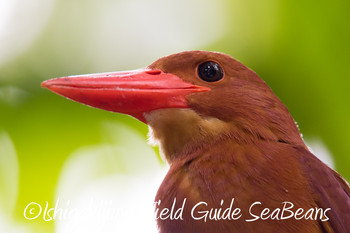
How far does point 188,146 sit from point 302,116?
72 centimetres

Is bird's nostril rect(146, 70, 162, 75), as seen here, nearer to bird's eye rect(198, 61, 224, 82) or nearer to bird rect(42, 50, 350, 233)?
bird rect(42, 50, 350, 233)

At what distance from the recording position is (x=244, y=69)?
3.18m

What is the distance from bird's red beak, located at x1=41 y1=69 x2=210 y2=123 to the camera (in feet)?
9.04

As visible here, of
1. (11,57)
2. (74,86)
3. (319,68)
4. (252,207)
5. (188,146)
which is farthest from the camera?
(11,57)

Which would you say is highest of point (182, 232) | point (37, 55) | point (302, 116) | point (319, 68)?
point (37, 55)

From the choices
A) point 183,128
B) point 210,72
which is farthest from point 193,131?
point 210,72

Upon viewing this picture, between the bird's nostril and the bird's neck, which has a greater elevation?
the bird's nostril

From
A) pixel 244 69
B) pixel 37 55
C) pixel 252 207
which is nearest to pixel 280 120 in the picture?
pixel 244 69

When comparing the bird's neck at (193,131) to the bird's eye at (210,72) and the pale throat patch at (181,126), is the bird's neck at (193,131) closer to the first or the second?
the pale throat patch at (181,126)

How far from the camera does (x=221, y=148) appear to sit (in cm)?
288

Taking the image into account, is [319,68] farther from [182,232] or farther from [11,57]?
[11,57]

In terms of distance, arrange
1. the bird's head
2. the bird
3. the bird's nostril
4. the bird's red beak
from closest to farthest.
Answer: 1. the bird
2. the bird's red beak
3. the bird's head
4. the bird's nostril

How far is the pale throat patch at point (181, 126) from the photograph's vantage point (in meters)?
2.96

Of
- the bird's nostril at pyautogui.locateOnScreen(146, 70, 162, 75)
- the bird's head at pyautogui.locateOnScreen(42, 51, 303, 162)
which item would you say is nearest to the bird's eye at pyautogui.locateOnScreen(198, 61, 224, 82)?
the bird's head at pyautogui.locateOnScreen(42, 51, 303, 162)
